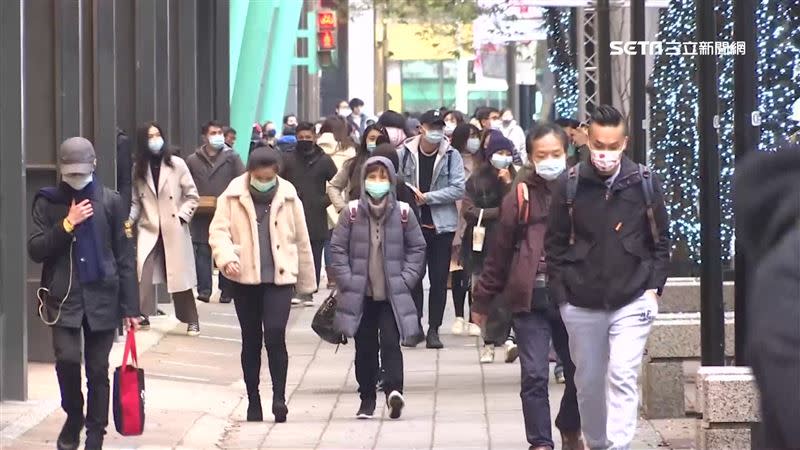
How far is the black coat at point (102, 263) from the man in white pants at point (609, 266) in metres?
2.52

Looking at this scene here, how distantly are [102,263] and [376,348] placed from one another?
2.62 metres

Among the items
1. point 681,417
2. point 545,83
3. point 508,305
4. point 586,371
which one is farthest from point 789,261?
point 545,83

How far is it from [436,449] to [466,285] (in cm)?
622

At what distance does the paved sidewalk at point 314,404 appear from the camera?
422 inches

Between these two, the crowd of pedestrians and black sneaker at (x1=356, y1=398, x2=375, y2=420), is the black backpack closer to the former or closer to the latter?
the crowd of pedestrians

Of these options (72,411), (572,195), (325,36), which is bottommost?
(72,411)

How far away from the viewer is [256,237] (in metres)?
11.5

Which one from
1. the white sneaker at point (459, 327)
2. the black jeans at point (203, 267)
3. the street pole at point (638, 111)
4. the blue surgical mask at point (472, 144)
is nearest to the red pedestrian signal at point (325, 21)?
the black jeans at point (203, 267)

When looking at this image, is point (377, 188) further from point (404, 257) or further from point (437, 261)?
point (437, 261)

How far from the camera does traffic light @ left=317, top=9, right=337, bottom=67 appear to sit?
5825 cm

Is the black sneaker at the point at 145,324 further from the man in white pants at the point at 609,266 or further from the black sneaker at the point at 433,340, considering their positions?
the man in white pants at the point at 609,266

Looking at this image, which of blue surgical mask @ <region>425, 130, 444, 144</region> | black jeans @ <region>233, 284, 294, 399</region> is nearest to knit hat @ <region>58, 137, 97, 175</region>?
black jeans @ <region>233, 284, 294, 399</region>

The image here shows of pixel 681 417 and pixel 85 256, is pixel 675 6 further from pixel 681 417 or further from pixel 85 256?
pixel 85 256

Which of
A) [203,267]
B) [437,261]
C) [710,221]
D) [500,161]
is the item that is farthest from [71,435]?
[203,267]
